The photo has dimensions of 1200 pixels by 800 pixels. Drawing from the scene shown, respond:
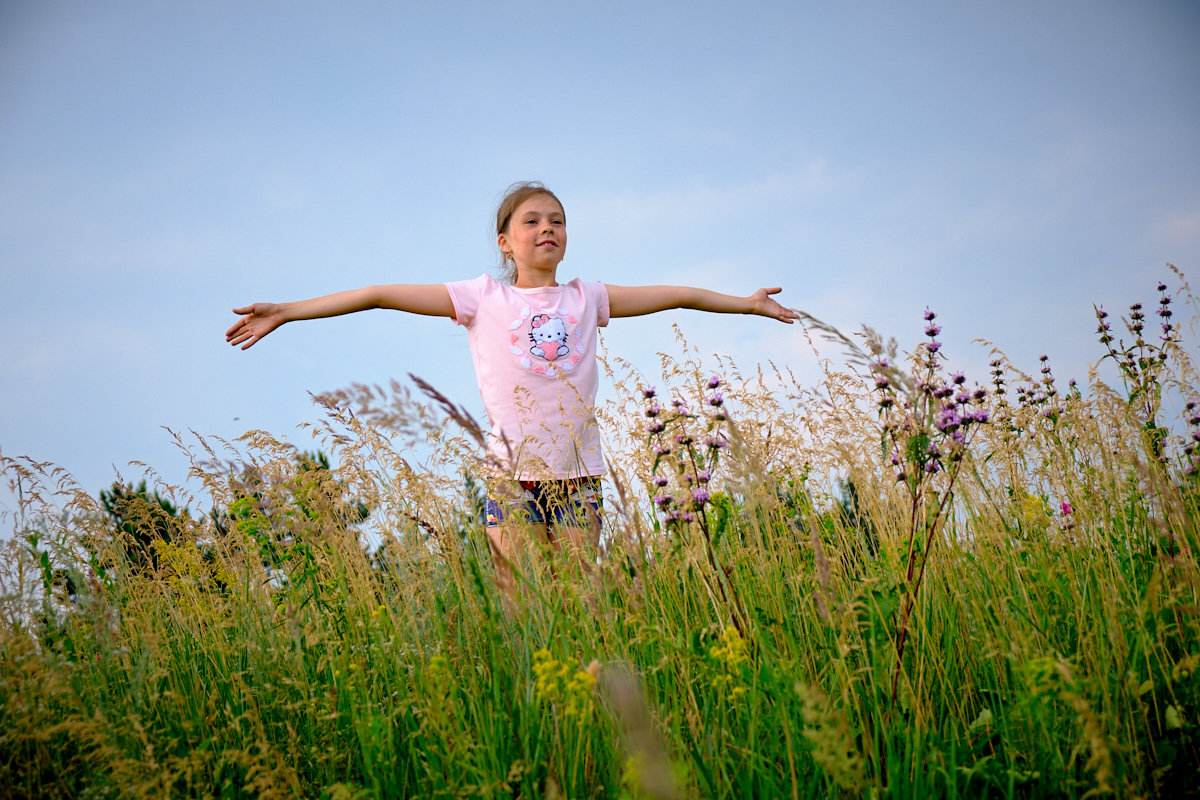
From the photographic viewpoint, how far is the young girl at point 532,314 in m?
3.88

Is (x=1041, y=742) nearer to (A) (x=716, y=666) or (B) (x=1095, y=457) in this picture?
(A) (x=716, y=666)

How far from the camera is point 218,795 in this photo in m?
2.22

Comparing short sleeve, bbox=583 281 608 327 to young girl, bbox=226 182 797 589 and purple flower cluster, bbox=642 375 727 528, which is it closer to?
young girl, bbox=226 182 797 589

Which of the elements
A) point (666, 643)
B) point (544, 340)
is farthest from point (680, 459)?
point (544, 340)

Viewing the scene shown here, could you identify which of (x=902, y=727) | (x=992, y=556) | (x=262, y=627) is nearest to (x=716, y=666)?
(x=902, y=727)

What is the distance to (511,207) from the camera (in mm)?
4898

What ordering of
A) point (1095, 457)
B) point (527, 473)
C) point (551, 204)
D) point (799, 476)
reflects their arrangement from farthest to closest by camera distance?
point (551, 204) < point (799, 476) < point (1095, 457) < point (527, 473)

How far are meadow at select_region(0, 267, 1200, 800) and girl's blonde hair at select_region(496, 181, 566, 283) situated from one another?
6.20 ft

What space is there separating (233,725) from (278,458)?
49.5 inches

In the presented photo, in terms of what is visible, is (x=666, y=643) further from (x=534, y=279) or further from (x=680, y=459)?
(x=534, y=279)

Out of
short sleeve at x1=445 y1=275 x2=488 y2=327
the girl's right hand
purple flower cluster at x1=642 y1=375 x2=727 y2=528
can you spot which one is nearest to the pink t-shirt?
short sleeve at x1=445 y1=275 x2=488 y2=327

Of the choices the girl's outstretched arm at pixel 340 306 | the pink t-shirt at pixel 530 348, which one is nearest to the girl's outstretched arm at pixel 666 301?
the pink t-shirt at pixel 530 348

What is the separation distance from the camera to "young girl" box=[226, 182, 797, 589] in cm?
388

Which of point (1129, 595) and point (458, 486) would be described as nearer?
point (1129, 595)
